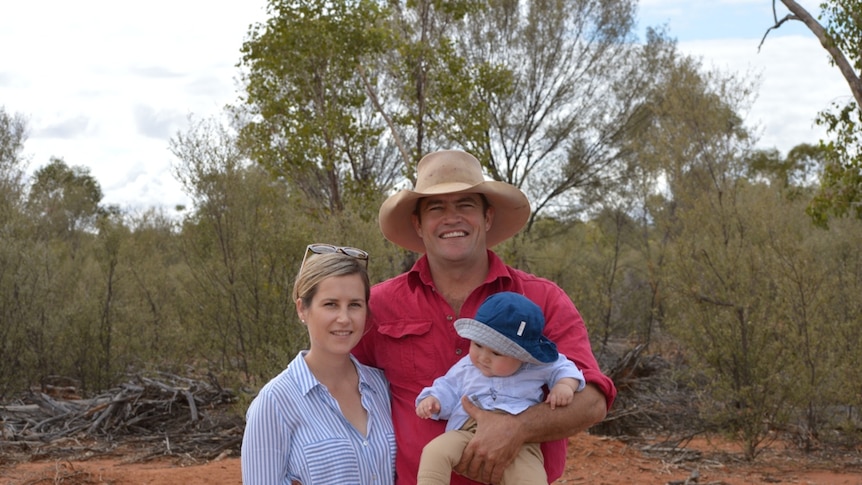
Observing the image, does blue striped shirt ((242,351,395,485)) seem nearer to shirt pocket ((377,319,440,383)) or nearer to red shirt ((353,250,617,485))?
red shirt ((353,250,617,485))

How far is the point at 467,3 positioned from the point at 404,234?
12674mm

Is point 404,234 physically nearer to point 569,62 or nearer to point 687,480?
point 687,480

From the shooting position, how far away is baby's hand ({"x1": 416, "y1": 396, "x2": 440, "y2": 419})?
3036 mm

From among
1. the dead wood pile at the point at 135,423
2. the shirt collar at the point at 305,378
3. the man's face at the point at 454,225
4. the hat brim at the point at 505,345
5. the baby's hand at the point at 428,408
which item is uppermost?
the man's face at the point at 454,225

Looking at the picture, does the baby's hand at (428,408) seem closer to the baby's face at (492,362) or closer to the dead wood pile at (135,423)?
the baby's face at (492,362)

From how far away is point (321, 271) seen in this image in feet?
9.74

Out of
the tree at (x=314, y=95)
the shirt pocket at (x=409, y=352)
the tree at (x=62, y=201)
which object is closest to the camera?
the shirt pocket at (x=409, y=352)

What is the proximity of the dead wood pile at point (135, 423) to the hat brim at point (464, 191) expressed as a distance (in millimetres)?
6530

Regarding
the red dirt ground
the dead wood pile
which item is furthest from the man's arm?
the dead wood pile

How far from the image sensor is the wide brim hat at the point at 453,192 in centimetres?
353

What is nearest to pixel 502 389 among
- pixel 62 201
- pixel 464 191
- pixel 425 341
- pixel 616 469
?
pixel 425 341

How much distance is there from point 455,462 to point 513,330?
1.56 feet

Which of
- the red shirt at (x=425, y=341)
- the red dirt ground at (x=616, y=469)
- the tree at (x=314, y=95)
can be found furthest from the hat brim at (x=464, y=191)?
the tree at (x=314, y=95)

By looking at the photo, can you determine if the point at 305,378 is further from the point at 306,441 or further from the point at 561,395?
the point at 561,395
